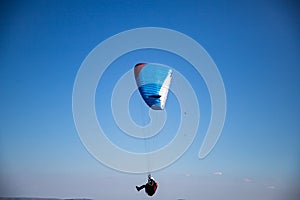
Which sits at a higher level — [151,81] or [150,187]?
[151,81]

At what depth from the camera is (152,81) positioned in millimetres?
14336

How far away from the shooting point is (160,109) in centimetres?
1538

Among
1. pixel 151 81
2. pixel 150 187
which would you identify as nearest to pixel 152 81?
pixel 151 81

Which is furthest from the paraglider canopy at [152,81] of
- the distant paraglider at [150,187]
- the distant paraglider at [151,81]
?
the distant paraglider at [150,187]

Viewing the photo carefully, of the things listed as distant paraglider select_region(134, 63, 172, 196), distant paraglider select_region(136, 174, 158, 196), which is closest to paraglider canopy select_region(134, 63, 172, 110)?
distant paraglider select_region(134, 63, 172, 196)

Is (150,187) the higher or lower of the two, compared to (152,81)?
lower

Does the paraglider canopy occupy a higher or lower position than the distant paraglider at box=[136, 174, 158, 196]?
higher

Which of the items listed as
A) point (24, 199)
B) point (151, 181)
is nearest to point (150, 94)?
point (151, 181)

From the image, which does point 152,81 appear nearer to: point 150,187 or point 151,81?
point 151,81

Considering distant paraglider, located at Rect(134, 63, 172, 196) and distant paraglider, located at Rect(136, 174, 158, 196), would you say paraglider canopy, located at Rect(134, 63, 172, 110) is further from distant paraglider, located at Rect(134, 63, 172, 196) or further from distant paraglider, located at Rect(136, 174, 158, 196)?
distant paraglider, located at Rect(136, 174, 158, 196)

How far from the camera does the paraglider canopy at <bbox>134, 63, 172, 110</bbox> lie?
47.2 feet

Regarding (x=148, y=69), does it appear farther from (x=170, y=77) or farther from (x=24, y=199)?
(x=24, y=199)

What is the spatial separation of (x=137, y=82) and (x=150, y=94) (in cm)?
100

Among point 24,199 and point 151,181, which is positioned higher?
point 24,199
